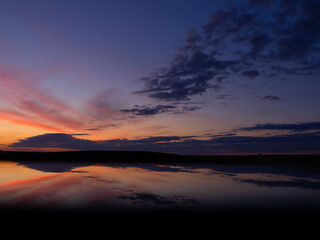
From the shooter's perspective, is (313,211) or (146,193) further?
(146,193)

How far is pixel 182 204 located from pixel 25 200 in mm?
4985

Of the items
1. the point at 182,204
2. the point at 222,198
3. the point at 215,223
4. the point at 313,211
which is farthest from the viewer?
the point at 222,198

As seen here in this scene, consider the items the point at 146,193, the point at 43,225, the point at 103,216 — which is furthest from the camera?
the point at 146,193

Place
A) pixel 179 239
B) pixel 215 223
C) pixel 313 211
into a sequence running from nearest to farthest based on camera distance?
pixel 179 239 < pixel 215 223 < pixel 313 211

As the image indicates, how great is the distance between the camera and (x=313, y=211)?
7.05 m

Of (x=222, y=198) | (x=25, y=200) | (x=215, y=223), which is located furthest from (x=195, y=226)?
(x=25, y=200)

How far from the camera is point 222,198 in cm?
873

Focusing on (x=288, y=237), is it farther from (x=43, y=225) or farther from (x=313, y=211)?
(x=43, y=225)

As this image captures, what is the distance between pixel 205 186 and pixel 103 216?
609cm

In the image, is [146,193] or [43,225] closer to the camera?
[43,225]

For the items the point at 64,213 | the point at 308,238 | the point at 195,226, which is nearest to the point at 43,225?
the point at 64,213

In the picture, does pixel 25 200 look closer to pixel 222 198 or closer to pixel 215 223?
pixel 215 223

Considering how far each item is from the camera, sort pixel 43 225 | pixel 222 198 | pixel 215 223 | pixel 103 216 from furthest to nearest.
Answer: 1. pixel 222 198
2. pixel 103 216
3. pixel 215 223
4. pixel 43 225

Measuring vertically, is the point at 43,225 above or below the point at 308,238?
above
